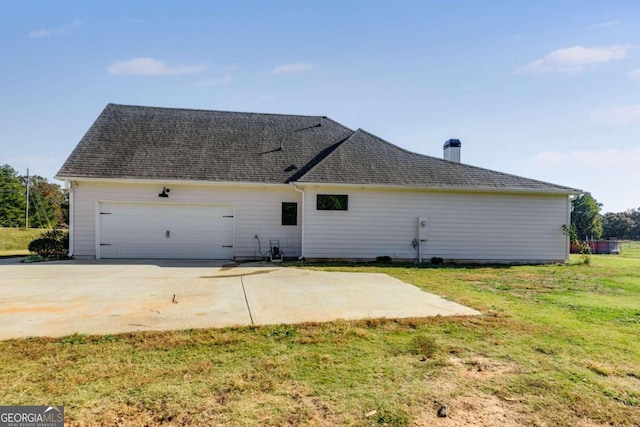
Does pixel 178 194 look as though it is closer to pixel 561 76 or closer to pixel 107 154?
pixel 107 154

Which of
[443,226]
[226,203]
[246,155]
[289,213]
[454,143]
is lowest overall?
[443,226]

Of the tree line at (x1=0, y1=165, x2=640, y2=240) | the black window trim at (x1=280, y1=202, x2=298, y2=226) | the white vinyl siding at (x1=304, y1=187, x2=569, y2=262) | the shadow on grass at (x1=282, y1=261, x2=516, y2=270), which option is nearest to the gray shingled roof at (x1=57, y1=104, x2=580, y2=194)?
the white vinyl siding at (x1=304, y1=187, x2=569, y2=262)

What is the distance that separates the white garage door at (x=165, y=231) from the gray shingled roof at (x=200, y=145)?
1103mm

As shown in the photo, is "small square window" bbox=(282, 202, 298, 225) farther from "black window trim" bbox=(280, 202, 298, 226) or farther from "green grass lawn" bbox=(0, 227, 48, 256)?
"green grass lawn" bbox=(0, 227, 48, 256)

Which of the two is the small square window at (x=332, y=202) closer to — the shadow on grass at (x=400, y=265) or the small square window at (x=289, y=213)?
the small square window at (x=289, y=213)

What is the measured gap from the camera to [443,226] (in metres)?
11.4

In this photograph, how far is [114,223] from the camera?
11031 mm

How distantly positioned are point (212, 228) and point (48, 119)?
31.2ft

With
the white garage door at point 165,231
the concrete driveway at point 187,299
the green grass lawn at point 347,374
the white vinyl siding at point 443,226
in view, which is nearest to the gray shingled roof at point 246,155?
the white vinyl siding at point 443,226

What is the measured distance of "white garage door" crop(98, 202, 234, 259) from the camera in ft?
36.2

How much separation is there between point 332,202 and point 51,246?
963 cm

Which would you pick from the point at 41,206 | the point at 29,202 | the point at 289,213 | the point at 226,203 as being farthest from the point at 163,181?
the point at 29,202

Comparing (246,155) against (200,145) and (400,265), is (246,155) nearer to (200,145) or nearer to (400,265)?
(200,145)

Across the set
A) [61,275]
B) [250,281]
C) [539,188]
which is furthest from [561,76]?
[61,275]
